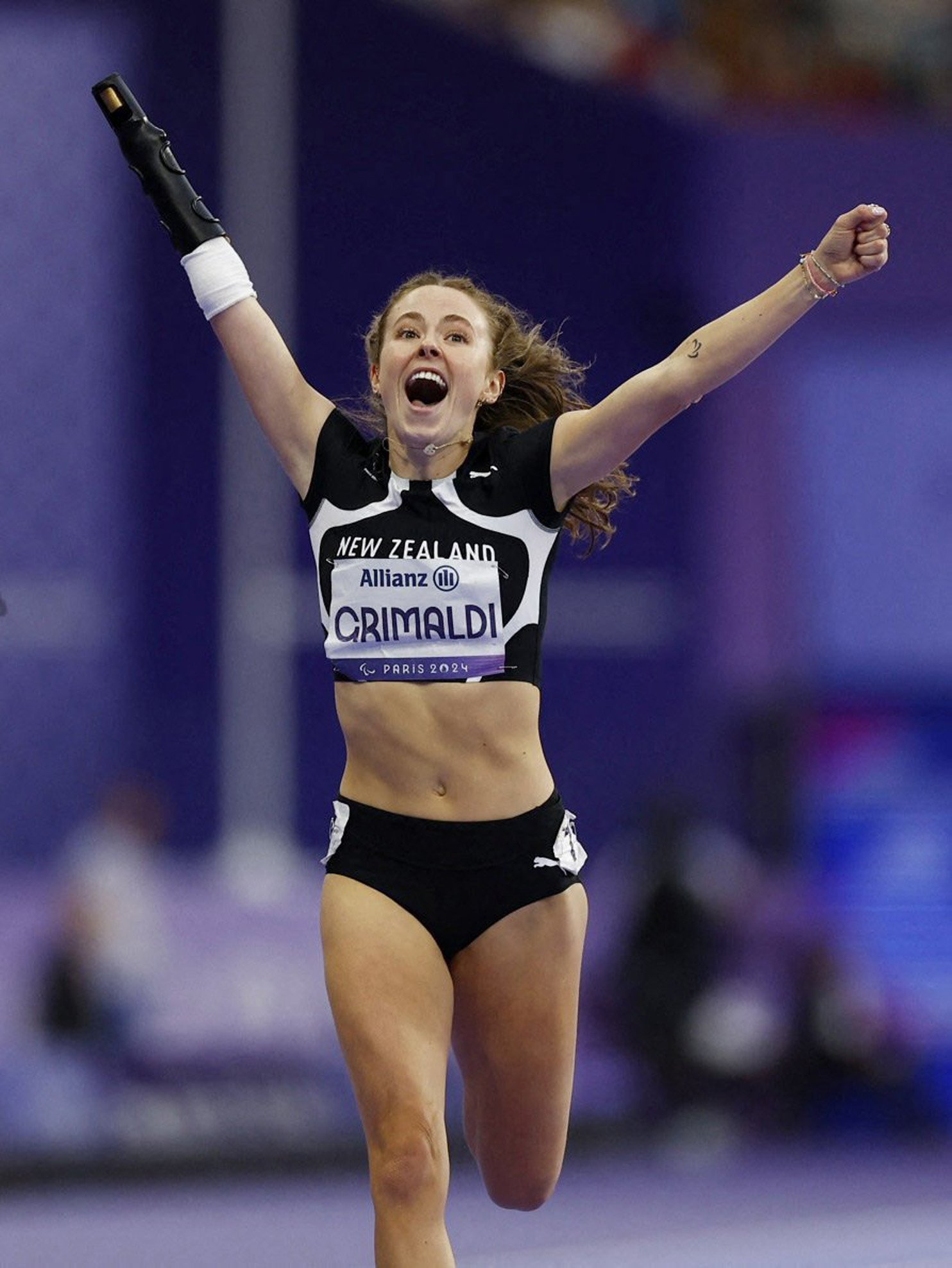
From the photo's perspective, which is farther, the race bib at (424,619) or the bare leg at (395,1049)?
the race bib at (424,619)

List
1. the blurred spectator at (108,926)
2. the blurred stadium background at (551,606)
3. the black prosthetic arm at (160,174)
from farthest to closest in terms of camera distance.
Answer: the blurred stadium background at (551,606) < the blurred spectator at (108,926) < the black prosthetic arm at (160,174)

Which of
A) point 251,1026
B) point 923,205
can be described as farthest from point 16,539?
point 923,205

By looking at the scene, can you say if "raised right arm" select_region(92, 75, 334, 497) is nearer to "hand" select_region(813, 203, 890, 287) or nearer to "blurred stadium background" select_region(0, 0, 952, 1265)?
"hand" select_region(813, 203, 890, 287)

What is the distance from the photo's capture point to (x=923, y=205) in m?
12.0

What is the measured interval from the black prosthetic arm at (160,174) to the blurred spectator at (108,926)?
17.1 ft

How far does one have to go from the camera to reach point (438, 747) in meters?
4.57

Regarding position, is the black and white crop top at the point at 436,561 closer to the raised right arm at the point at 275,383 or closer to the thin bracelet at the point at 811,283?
the raised right arm at the point at 275,383

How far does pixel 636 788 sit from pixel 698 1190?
92.7 inches

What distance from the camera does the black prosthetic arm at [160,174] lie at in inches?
193

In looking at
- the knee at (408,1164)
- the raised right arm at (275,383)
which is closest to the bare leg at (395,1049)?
the knee at (408,1164)

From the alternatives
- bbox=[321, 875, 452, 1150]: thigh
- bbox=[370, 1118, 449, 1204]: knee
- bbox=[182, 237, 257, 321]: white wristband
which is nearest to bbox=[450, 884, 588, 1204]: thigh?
bbox=[321, 875, 452, 1150]: thigh

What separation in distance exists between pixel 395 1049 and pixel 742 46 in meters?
9.19

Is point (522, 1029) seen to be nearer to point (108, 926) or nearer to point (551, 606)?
point (108, 926)

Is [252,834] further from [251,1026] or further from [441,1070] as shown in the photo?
[441,1070]
